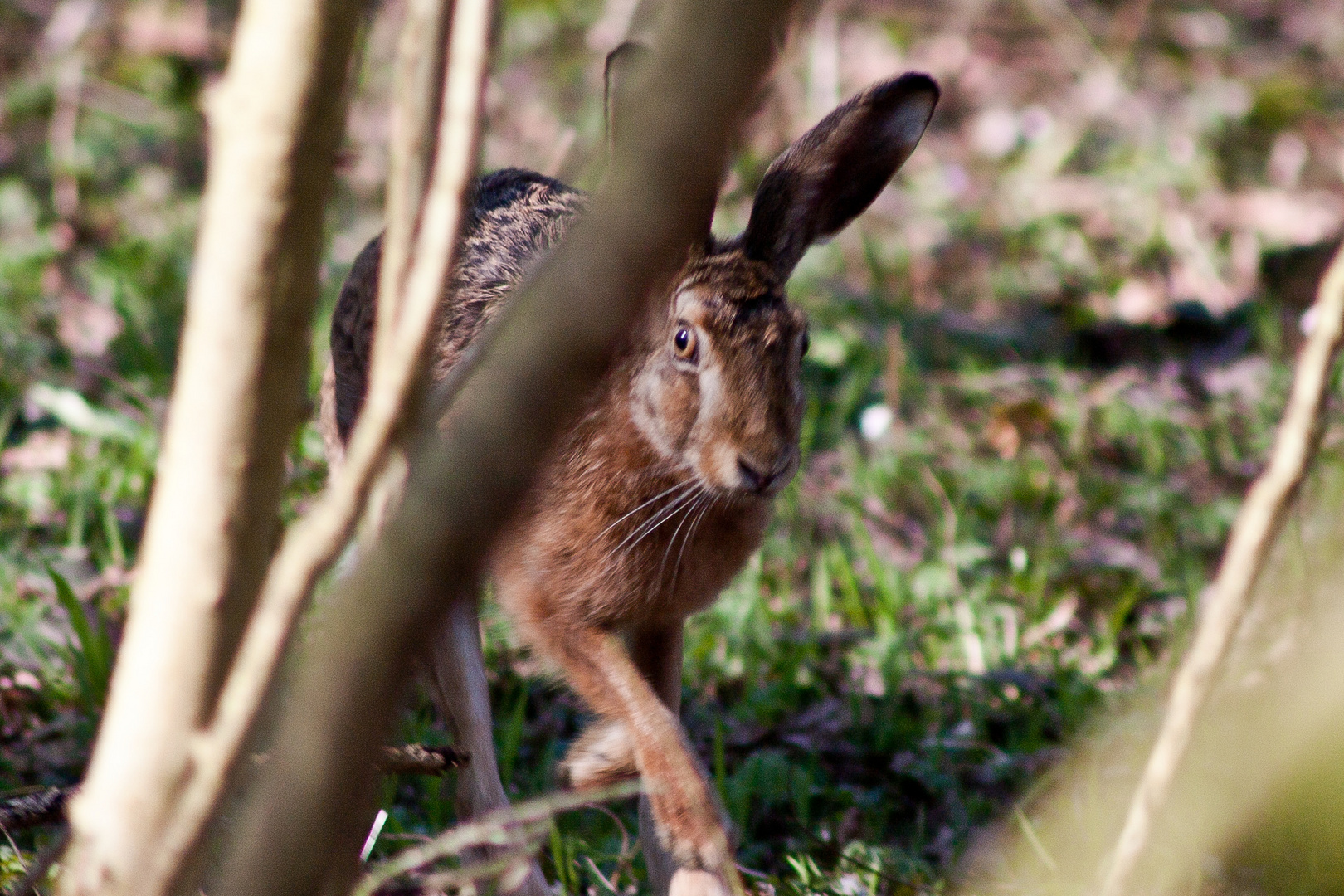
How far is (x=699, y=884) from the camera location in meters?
2.71

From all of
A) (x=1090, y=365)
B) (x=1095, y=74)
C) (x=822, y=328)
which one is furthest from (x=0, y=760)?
(x=1095, y=74)

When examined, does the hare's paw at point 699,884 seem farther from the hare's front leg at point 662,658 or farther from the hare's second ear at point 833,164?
the hare's second ear at point 833,164

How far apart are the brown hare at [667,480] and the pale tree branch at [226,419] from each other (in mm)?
1388

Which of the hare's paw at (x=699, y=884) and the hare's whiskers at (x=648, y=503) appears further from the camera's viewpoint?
the hare's whiskers at (x=648, y=503)

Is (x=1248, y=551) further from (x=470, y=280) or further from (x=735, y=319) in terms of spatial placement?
(x=470, y=280)

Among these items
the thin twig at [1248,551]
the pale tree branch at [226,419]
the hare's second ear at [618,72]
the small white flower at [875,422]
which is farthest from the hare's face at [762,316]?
the small white flower at [875,422]

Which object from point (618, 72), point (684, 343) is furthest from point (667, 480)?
point (618, 72)

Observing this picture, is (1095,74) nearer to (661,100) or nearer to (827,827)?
(827,827)

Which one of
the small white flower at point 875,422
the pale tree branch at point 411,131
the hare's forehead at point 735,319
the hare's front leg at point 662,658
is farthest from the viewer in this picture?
the small white flower at point 875,422

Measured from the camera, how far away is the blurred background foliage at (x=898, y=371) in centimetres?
369

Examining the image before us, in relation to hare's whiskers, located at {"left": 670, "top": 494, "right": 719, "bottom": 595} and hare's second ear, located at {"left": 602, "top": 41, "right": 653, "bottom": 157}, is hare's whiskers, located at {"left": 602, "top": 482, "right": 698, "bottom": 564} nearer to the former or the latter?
hare's whiskers, located at {"left": 670, "top": 494, "right": 719, "bottom": 595}

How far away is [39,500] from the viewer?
174 inches

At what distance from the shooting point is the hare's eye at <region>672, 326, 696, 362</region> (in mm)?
3121

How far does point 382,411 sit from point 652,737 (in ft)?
5.34
